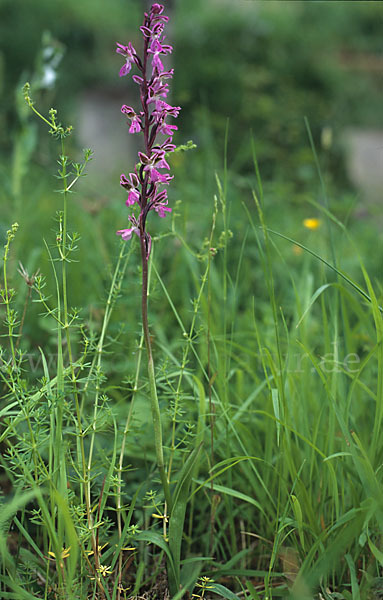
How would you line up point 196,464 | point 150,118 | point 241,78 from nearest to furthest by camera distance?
point 150,118 → point 196,464 → point 241,78

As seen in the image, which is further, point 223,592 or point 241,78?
point 241,78

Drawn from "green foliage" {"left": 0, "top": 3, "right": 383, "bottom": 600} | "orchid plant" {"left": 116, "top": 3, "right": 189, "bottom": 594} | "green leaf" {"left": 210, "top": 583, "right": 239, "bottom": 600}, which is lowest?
"green leaf" {"left": 210, "top": 583, "right": 239, "bottom": 600}

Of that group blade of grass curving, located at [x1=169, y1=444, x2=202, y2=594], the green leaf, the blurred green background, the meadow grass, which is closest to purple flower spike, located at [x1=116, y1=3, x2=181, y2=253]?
the meadow grass

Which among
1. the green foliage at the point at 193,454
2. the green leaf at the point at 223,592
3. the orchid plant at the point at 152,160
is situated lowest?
the green leaf at the point at 223,592

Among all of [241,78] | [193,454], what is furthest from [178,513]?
[241,78]

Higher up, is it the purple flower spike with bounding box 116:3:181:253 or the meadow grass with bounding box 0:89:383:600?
the purple flower spike with bounding box 116:3:181:253

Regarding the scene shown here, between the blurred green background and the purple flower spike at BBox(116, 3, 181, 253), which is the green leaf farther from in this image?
the blurred green background

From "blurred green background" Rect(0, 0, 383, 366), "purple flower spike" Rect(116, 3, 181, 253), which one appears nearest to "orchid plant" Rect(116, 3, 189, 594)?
"purple flower spike" Rect(116, 3, 181, 253)

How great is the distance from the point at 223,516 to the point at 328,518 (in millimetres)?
283

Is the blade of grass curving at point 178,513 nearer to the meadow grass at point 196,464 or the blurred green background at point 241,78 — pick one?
the meadow grass at point 196,464

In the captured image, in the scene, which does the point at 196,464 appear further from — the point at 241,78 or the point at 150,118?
the point at 241,78

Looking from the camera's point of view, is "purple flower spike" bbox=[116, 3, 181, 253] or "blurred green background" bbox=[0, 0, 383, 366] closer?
"purple flower spike" bbox=[116, 3, 181, 253]

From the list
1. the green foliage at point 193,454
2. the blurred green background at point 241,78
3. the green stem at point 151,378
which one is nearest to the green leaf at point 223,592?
the green foliage at point 193,454

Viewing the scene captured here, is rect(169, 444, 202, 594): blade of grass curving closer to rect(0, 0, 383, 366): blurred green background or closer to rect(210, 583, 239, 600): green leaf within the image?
rect(210, 583, 239, 600): green leaf
